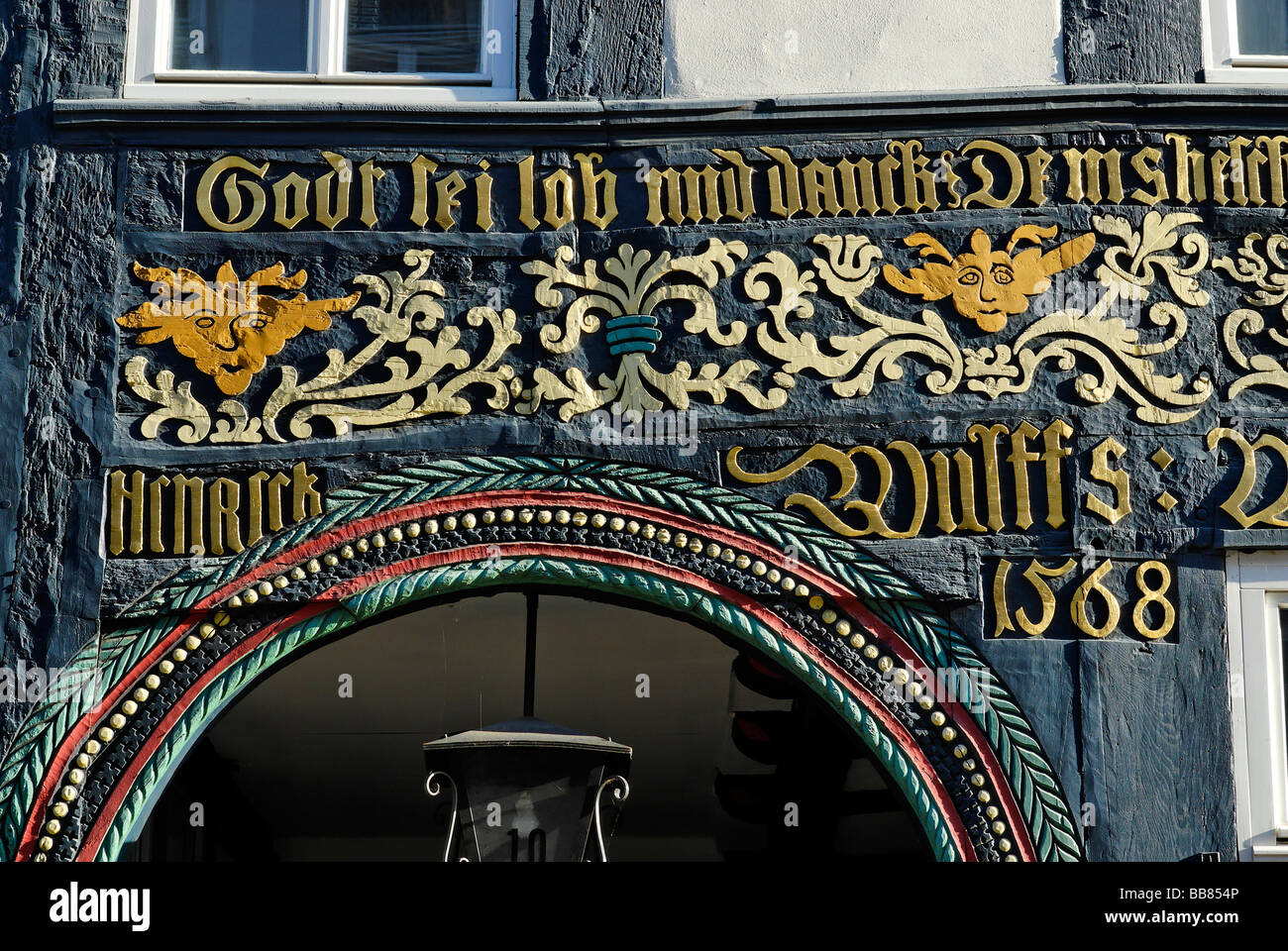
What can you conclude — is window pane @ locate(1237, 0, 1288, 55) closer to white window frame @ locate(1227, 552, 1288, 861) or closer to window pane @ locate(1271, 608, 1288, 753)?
white window frame @ locate(1227, 552, 1288, 861)

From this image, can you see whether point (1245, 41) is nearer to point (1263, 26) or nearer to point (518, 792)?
point (1263, 26)

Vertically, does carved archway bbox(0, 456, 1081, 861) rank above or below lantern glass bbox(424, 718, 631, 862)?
above

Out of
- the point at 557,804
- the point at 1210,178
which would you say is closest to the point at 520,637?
the point at 557,804

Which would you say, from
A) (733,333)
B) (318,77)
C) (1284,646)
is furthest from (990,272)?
(318,77)

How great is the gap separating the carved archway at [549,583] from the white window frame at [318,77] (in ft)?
3.61

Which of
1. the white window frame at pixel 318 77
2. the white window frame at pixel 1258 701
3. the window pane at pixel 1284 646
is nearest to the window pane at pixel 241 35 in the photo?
the white window frame at pixel 318 77

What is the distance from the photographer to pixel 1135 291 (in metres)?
5.18

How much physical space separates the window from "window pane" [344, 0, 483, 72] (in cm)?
198

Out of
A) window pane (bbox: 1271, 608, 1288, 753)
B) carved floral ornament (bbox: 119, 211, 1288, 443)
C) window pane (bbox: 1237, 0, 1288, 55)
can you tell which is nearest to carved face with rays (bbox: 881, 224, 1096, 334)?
carved floral ornament (bbox: 119, 211, 1288, 443)

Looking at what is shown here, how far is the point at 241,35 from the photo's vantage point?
18.3ft

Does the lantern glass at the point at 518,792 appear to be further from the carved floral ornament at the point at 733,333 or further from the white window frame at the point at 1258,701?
the white window frame at the point at 1258,701

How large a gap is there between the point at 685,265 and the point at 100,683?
1791 mm

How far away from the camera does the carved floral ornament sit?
5125mm

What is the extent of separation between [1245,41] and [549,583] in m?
2.40
